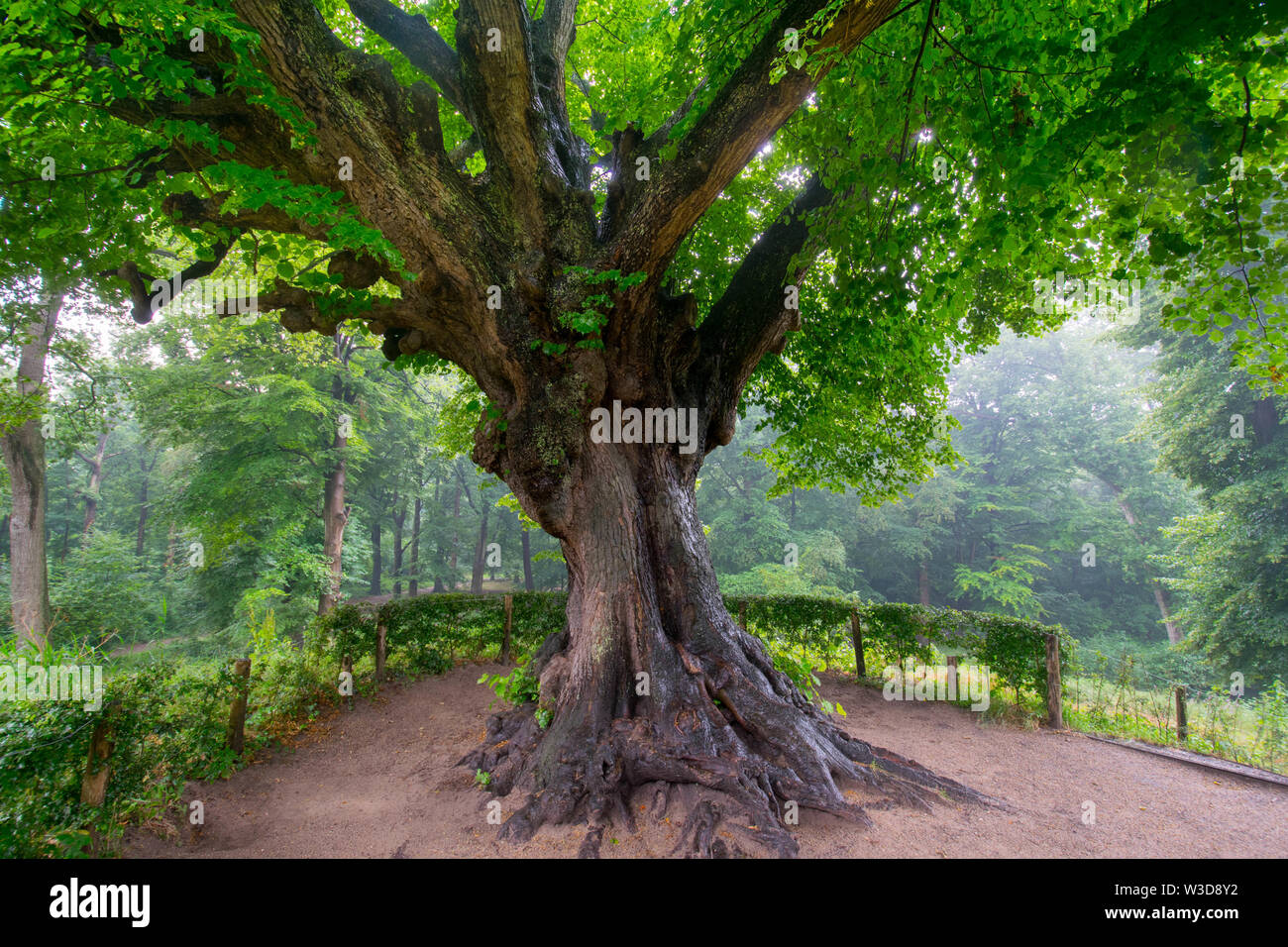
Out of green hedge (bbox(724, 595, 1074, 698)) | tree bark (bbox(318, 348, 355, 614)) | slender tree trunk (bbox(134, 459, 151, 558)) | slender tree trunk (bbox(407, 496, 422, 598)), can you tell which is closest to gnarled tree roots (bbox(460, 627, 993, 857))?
green hedge (bbox(724, 595, 1074, 698))

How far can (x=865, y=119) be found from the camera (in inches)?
151

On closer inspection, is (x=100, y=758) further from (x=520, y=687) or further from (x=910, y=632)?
(x=910, y=632)

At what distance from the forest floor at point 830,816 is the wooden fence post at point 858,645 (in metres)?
2.23

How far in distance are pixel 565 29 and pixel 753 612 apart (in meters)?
9.86

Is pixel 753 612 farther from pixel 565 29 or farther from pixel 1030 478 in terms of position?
pixel 1030 478

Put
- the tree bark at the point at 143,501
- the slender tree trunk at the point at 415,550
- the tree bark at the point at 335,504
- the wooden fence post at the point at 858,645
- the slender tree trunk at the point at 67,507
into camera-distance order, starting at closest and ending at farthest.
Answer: the wooden fence post at the point at 858,645 → the tree bark at the point at 335,504 → the slender tree trunk at the point at 67,507 → the slender tree trunk at the point at 415,550 → the tree bark at the point at 143,501

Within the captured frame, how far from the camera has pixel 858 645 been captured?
9.76m

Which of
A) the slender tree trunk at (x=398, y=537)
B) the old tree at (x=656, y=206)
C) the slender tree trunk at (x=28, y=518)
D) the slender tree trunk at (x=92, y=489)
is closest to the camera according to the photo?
the old tree at (x=656, y=206)

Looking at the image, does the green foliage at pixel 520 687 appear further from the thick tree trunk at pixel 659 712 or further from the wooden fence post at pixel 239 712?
the wooden fence post at pixel 239 712

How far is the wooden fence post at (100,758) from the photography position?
3713 millimetres

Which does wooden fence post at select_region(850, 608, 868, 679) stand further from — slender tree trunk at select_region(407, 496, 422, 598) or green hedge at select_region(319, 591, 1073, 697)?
slender tree trunk at select_region(407, 496, 422, 598)

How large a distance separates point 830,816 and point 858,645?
6261 mm

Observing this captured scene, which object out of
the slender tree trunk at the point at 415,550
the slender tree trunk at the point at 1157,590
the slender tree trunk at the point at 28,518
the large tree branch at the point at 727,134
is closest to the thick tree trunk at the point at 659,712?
the large tree branch at the point at 727,134
